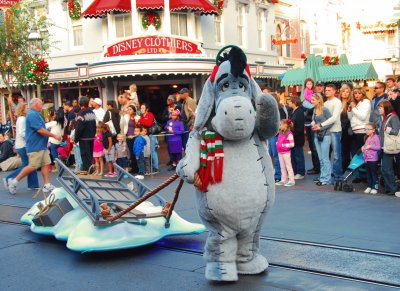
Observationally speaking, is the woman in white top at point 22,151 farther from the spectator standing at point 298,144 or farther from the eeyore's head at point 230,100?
the eeyore's head at point 230,100

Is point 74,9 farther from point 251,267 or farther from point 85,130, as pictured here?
point 251,267

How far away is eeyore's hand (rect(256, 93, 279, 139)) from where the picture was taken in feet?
15.4

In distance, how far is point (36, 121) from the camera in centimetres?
969

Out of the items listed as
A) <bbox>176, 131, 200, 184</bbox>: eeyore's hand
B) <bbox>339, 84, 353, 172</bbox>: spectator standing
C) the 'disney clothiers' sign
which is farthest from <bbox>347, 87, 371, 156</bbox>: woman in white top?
the 'disney clothiers' sign

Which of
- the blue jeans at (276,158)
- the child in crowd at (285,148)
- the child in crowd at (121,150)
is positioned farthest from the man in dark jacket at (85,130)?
the child in crowd at (285,148)

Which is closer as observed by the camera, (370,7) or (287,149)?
(287,149)

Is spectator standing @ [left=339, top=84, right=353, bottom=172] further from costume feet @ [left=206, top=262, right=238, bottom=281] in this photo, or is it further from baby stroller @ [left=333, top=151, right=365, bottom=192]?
costume feet @ [left=206, top=262, right=238, bottom=281]

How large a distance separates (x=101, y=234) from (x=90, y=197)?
538 mm

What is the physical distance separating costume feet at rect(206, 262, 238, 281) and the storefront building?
48.5 feet

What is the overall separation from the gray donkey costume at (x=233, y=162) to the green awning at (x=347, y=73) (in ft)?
49.7

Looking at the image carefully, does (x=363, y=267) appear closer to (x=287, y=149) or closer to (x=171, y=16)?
(x=287, y=149)

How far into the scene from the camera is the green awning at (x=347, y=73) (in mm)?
19547

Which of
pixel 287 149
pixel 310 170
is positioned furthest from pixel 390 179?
pixel 310 170

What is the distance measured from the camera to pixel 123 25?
2106 cm
